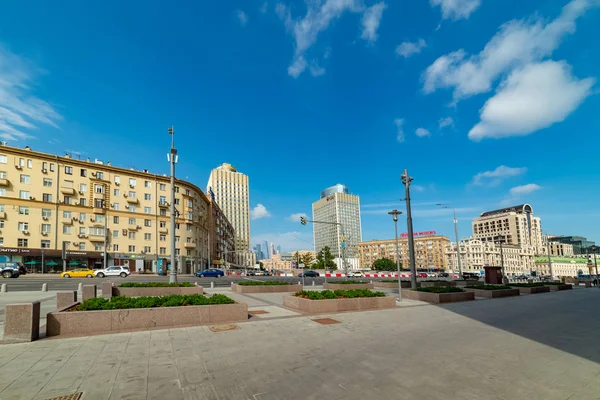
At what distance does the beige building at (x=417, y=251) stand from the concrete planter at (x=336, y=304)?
129 meters

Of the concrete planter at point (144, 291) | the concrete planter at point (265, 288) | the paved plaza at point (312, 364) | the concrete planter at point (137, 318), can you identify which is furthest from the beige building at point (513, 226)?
the concrete planter at point (137, 318)

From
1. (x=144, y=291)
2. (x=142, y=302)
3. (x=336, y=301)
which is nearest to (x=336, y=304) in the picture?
(x=336, y=301)

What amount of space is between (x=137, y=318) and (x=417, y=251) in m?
158

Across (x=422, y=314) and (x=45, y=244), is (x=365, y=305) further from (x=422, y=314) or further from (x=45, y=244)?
(x=45, y=244)

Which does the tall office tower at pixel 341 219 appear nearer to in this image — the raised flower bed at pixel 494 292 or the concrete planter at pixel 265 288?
the raised flower bed at pixel 494 292

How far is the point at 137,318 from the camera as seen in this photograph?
9.07 metres

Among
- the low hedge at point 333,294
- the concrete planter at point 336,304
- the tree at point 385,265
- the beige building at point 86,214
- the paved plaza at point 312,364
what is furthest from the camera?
the tree at point 385,265

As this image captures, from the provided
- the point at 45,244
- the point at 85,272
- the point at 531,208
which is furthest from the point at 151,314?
the point at 531,208

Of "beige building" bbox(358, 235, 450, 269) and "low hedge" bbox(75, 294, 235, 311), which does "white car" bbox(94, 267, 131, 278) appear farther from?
"beige building" bbox(358, 235, 450, 269)

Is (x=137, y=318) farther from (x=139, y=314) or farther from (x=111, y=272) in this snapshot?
(x=111, y=272)

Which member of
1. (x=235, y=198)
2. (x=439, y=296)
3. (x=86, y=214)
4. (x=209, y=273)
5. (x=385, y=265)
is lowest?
(x=385, y=265)

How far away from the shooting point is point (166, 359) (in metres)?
6.33

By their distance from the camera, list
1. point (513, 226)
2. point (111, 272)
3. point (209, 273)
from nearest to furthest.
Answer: point (111, 272)
point (209, 273)
point (513, 226)

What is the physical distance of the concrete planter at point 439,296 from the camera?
17.1 meters
